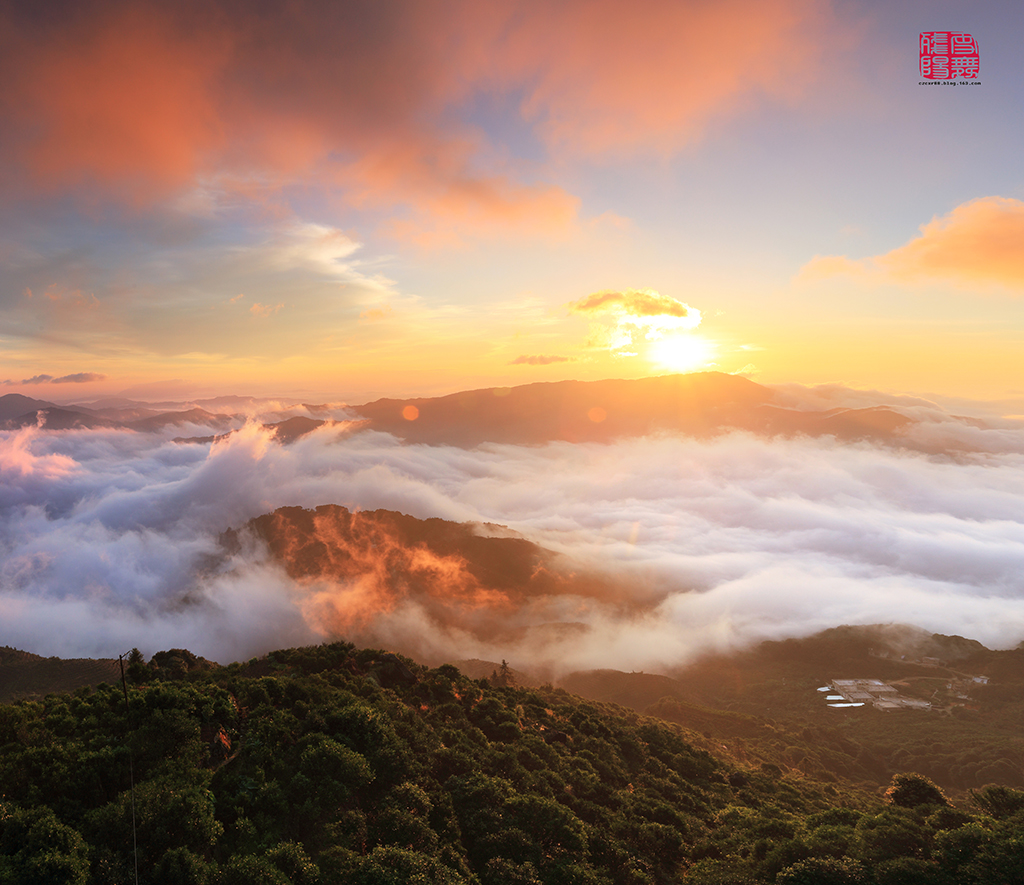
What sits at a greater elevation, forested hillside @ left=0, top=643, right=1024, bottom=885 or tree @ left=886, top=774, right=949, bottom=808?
forested hillside @ left=0, top=643, right=1024, bottom=885

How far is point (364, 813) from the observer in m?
26.4

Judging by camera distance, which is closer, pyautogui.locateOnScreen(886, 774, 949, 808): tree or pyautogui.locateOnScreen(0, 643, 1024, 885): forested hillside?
pyautogui.locateOnScreen(0, 643, 1024, 885): forested hillside

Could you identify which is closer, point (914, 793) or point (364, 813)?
point (364, 813)

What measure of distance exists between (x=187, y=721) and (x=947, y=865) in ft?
133

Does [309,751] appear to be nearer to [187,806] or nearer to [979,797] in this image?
[187,806]

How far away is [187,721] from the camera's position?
27656 mm

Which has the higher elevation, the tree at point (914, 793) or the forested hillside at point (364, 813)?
the forested hillside at point (364, 813)

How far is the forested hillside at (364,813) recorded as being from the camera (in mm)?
20125

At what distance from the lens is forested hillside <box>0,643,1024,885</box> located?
66.0 ft

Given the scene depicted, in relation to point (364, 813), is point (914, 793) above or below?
below

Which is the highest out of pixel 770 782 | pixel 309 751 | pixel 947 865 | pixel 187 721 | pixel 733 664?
pixel 187 721

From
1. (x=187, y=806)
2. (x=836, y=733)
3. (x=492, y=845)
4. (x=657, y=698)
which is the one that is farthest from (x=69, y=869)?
(x=657, y=698)

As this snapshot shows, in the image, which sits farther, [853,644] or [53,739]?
[853,644]

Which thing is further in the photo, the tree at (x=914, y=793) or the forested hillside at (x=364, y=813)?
the tree at (x=914, y=793)
